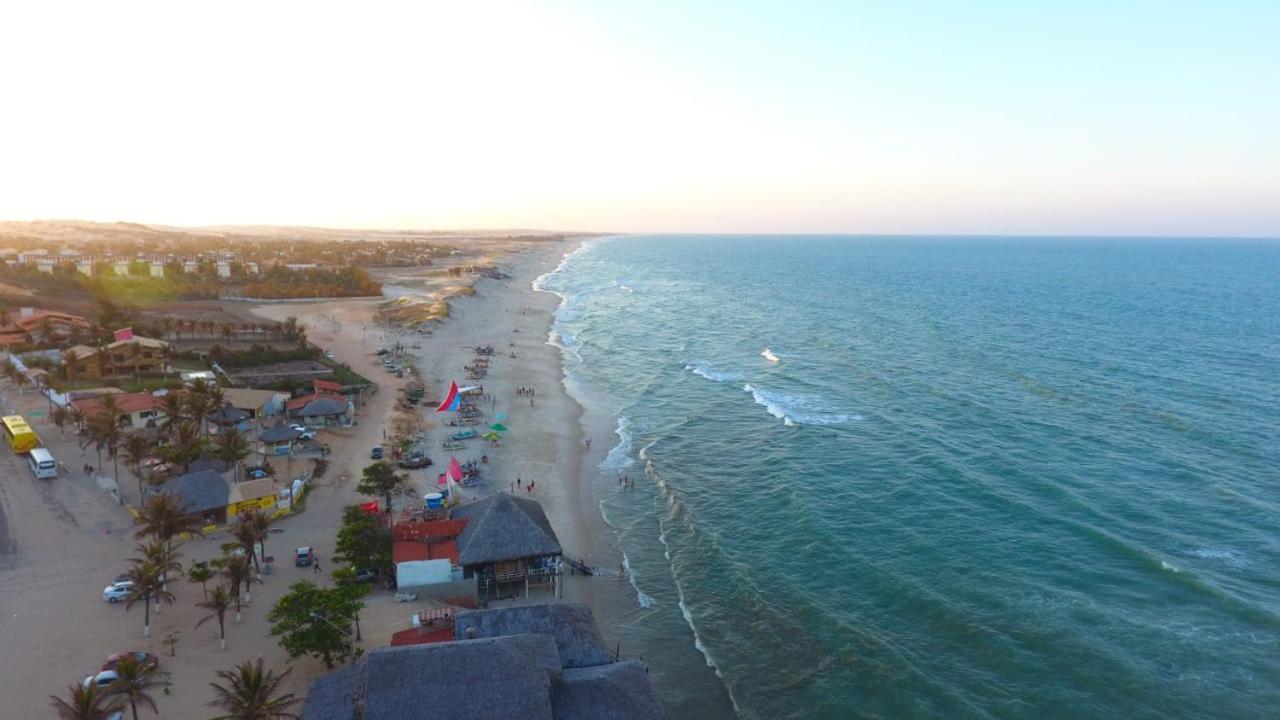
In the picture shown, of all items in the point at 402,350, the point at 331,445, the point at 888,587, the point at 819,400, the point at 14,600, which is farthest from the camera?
the point at 402,350

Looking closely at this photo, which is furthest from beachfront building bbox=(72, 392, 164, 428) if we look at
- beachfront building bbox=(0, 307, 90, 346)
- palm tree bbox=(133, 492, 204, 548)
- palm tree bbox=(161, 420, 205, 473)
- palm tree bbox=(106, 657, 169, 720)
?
palm tree bbox=(106, 657, 169, 720)

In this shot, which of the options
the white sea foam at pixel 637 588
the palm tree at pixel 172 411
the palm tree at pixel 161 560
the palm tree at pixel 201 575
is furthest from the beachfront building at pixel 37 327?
the white sea foam at pixel 637 588

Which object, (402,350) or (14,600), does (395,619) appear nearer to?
(14,600)

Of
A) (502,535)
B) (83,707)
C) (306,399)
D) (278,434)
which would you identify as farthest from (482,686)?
(306,399)

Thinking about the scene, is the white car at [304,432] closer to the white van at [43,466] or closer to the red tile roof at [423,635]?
the white van at [43,466]

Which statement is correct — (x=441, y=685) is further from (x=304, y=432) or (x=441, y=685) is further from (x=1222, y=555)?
(x=1222, y=555)

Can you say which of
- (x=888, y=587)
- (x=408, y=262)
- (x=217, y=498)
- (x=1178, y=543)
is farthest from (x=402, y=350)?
(x=408, y=262)
